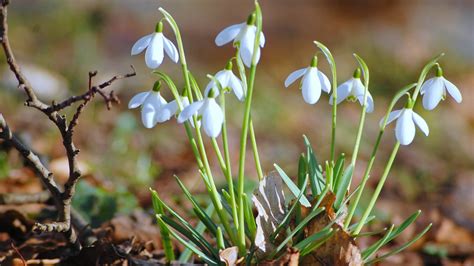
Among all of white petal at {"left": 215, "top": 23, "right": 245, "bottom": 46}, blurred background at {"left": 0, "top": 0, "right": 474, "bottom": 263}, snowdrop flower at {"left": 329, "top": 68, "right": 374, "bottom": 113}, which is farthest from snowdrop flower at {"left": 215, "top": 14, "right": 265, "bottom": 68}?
blurred background at {"left": 0, "top": 0, "right": 474, "bottom": 263}

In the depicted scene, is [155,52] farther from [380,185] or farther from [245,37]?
[380,185]

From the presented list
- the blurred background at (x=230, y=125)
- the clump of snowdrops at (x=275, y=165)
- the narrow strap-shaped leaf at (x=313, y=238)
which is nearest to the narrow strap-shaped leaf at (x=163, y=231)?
the clump of snowdrops at (x=275, y=165)

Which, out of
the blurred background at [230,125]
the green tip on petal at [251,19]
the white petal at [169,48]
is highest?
the green tip on petal at [251,19]

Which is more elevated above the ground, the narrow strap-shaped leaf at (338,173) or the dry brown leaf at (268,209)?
the narrow strap-shaped leaf at (338,173)

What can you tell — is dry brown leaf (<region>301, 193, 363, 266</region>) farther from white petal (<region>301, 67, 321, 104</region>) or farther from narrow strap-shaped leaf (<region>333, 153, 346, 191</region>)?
white petal (<region>301, 67, 321, 104</region>)

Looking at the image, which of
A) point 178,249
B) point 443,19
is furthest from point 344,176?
point 443,19

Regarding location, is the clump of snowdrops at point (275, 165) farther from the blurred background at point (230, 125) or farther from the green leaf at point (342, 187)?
the blurred background at point (230, 125)
